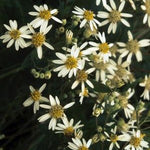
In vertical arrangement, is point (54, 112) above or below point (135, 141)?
above

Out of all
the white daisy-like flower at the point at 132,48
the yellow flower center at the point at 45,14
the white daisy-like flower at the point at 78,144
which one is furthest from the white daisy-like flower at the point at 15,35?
the white daisy-like flower at the point at 132,48

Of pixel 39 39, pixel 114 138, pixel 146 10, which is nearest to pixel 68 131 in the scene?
pixel 114 138

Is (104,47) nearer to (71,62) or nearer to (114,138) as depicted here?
(71,62)

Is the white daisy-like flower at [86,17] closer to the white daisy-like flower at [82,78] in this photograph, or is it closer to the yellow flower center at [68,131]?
the white daisy-like flower at [82,78]

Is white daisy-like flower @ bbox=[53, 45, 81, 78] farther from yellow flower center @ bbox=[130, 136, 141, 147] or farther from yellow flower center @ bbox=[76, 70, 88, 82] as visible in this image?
yellow flower center @ bbox=[130, 136, 141, 147]

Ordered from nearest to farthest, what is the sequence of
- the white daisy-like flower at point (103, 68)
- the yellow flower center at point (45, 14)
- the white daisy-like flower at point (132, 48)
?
the yellow flower center at point (45, 14)
the white daisy-like flower at point (103, 68)
the white daisy-like flower at point (132, 48)

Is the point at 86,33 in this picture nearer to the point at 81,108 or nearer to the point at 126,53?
the point at 81,108
